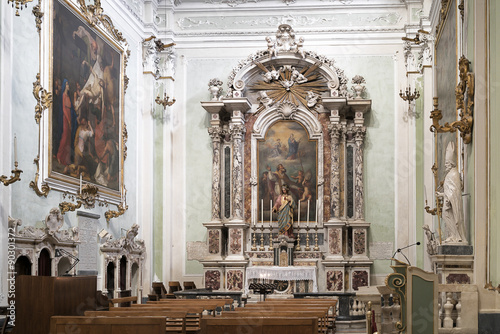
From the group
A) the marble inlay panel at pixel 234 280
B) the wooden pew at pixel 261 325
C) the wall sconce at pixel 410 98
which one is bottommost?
the marble inlay panel at pixel 234 280

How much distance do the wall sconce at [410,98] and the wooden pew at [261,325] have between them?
1199 centimetres

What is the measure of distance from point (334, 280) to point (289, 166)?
328 centimetres

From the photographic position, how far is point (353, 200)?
19.0 metres

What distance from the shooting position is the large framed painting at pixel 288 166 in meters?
19.4

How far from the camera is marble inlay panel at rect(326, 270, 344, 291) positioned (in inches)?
725

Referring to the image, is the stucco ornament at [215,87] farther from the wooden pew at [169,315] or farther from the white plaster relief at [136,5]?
the wooden pew at [169,315]

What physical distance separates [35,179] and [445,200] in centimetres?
702

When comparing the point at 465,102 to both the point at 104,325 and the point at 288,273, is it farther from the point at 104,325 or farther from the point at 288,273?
the point at 288,273

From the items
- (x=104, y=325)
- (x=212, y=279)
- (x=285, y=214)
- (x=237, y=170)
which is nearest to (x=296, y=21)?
(x=237, y=170)

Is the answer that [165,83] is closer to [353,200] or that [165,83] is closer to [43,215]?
[353,200]

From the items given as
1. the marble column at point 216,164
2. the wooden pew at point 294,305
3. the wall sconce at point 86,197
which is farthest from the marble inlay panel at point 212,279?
the wooden pew at point 294,305

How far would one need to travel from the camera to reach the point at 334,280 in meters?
18.5

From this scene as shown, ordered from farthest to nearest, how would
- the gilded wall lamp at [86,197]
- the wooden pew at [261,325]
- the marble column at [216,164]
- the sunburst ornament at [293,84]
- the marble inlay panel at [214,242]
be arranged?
the sunburst ornament at [293,84]
the marble column at [216,164]
the marble inlay panel at [214,242]
the gilded wall lamp at [86,197]
the wooden pew at [261,325]

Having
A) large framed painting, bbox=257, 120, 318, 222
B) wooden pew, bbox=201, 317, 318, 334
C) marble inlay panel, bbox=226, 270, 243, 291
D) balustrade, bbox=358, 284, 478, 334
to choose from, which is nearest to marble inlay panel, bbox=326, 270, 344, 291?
large framed painting, bbox=257, 120, 318, 222
